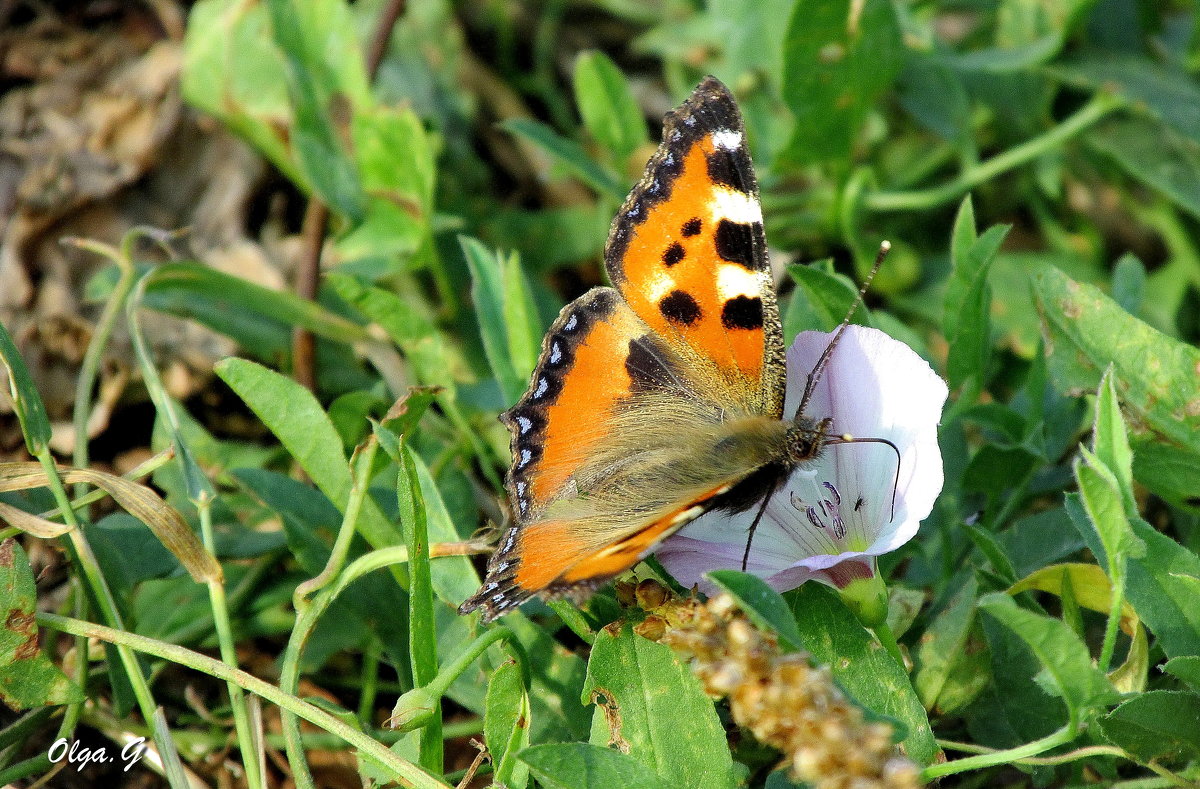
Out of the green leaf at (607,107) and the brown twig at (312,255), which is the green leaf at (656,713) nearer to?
the brown twig at (312,255)

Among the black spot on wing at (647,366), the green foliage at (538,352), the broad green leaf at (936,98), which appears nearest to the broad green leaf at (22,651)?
the green foliage at (538,352)

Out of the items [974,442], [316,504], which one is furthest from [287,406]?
[974,442]

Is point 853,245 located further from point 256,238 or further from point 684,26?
point 256,238

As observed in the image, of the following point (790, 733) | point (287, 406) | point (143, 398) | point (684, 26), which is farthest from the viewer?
point (684, 26)

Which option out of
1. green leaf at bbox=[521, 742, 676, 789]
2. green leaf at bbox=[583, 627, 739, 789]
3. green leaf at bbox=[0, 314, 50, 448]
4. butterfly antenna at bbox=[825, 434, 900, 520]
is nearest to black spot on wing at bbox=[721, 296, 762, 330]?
butterfly antenna at bbox=[825, 434, 900, 520]

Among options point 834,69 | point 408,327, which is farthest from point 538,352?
point 834,69
